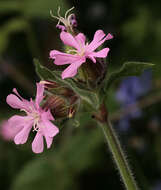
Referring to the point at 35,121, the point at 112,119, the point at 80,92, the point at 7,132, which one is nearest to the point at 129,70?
the point at 80,92

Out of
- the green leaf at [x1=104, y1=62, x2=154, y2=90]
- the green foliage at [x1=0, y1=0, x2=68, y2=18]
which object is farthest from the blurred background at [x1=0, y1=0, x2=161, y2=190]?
the green leaf at [x1=104, y1=62, x2=154, y2=90]

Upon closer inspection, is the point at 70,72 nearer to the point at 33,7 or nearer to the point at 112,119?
the point at 112,119

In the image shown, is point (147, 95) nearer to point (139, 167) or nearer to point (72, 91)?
point (139, 167)

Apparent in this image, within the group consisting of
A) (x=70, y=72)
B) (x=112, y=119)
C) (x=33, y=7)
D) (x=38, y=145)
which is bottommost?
(x=112, y=119)

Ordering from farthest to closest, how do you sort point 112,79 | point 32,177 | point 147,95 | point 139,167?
point 147,95 → point 32,177 → point 139,167 → point 112,79

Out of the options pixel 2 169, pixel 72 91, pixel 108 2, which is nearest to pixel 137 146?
pixel 2 169

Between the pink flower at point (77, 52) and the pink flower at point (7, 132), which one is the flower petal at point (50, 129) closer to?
the pink flower at point (77, 52)

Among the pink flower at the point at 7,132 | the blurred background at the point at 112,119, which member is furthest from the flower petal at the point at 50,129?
the pink flower at the point at 7,132
